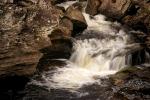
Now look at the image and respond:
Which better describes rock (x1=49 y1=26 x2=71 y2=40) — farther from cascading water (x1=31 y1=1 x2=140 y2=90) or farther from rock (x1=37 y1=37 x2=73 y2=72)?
cascading water (x1=31 y1=1 x2=140 y2=90)

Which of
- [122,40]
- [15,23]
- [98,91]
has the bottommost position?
[98,91]

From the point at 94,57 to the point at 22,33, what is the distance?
239 inches

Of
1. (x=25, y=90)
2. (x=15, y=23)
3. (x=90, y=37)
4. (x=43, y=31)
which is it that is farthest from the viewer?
(x=90, y=37)

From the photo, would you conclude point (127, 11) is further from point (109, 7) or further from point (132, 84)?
point (132, 84)

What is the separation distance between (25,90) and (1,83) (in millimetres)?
1418

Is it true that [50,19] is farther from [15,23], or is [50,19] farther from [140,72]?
→ [140,72]

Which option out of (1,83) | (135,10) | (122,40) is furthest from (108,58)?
(1,83)

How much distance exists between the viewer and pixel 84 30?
62.1ft

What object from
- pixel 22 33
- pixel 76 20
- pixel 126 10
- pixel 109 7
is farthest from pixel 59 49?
pixel 126 10

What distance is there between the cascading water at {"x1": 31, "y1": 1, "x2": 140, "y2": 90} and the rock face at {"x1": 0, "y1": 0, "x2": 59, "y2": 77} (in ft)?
7.30

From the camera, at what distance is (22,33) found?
36.8 feet

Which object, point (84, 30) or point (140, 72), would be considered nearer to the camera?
point (140, 72)

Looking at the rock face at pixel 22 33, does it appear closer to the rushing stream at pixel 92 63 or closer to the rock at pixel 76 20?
the rushing stream at pixel 92 63

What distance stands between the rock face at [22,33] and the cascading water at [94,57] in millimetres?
2225
